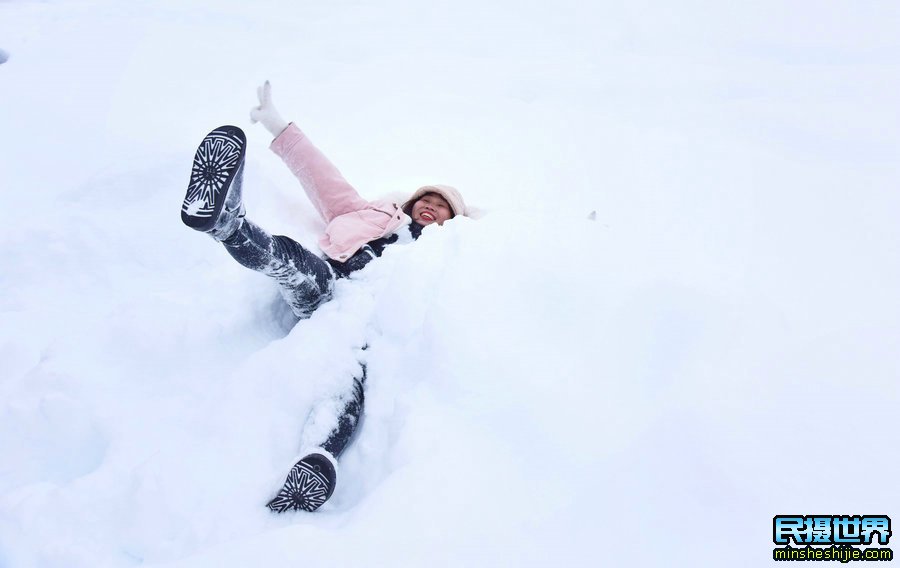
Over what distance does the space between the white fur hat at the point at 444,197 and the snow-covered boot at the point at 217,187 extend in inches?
38.4

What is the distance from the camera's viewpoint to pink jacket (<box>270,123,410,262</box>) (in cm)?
204

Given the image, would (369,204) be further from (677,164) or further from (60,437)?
(677,164)

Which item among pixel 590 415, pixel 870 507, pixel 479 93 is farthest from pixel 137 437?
pixel 479 93

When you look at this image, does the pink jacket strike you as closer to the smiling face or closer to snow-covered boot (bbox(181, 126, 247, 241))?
the smiling face

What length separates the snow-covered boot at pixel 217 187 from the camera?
119 centimetres

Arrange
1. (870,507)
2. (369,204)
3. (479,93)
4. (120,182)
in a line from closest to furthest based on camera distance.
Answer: (870,507) → (120,182) → (369,204) → (479,93)

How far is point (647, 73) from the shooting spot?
3410 mm

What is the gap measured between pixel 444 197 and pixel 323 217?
1.67 feet

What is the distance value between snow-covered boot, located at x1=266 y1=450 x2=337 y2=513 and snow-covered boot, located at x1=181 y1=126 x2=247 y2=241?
1.94 feet

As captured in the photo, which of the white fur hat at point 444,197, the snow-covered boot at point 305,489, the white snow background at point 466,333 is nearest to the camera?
the white snow background at point 466,333

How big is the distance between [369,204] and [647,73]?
2346 mm

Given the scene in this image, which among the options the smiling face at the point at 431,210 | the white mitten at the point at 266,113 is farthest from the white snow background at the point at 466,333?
the smiling face at the point at 431,210

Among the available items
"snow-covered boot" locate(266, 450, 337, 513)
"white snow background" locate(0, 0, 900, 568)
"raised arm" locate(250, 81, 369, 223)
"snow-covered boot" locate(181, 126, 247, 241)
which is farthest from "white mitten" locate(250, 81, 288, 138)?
"snow-covered boot" locate(266, 450, 337, 513)

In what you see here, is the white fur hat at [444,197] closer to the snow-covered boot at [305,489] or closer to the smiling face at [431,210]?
the smiling face at [431,210]
